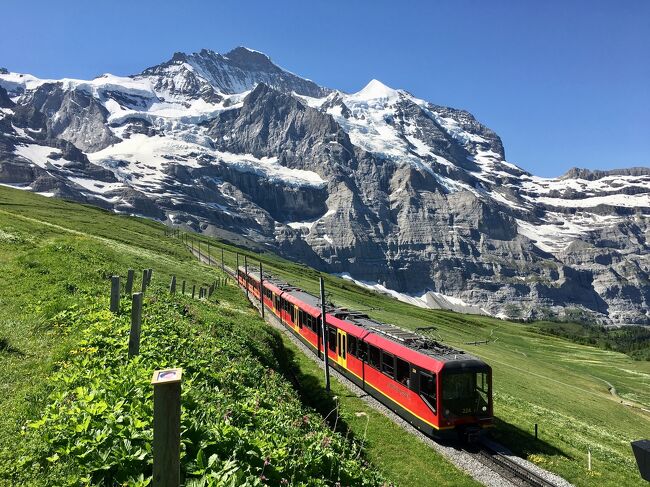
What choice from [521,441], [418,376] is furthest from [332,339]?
[521,441]

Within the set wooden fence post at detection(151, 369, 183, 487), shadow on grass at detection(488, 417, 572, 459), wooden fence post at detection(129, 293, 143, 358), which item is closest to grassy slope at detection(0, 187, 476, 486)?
wooden fence post at detection(129, 293, 143, 358)

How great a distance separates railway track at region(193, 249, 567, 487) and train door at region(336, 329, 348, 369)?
1202 cm

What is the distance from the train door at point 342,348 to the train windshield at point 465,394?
11186 millimetres

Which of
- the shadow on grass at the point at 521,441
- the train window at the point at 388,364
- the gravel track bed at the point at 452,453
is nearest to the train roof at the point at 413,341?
the train window at the point at 388,364

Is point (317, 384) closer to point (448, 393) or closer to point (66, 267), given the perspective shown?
point (448, 393)

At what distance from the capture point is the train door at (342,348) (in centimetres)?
3269

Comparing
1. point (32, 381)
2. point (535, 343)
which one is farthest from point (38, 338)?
point (535, 343)

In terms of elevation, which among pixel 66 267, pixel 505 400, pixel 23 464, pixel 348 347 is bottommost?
pixel 505 400

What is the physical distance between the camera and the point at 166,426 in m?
4.40

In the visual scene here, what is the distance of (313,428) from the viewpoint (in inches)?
509

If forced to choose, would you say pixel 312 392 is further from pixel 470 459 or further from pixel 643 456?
pixel 643 456

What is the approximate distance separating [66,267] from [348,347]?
18534mm

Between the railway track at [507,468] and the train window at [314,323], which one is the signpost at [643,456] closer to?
the railway track at [507,468]

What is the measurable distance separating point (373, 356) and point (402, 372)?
3.67 metres
